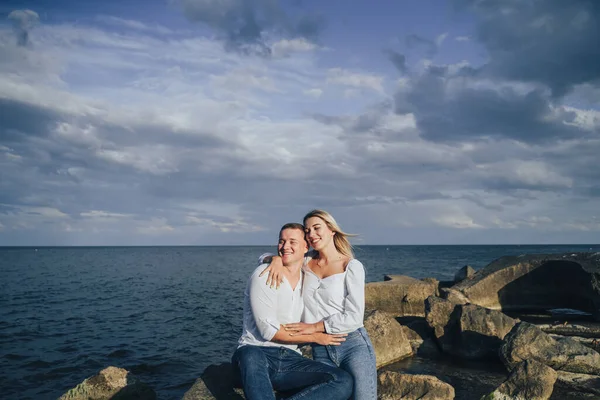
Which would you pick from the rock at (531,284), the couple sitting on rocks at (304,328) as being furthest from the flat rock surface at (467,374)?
the rock at (531,284)

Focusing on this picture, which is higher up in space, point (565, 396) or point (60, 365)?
point (565, 396)

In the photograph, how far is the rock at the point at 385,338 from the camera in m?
9.19

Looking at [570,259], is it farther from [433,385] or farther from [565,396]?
[433,385]

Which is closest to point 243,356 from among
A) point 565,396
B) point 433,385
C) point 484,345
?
point 433,385

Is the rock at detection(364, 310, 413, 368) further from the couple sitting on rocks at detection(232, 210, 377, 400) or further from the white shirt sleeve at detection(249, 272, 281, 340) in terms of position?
the white shirt sleeve at detection(249, 272, 281, 340)

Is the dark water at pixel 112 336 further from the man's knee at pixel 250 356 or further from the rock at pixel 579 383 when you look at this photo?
the rock at pixel 579 383

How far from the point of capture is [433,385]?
266 inches

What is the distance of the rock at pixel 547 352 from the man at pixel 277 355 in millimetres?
5037

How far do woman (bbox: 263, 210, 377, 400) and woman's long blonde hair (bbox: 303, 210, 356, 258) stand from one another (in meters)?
0.23

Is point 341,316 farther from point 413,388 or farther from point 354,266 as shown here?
point 413,388

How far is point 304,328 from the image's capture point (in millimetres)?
4934

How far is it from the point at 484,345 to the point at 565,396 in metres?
2.52

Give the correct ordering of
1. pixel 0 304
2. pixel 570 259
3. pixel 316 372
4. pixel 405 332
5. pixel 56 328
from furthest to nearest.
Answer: pixel 0 304
pixel 56 328
pixel 570 259
pixel 405 332
pixel 316 372

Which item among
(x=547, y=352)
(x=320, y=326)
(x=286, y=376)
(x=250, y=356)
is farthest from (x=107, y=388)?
(x=547, y=352)
